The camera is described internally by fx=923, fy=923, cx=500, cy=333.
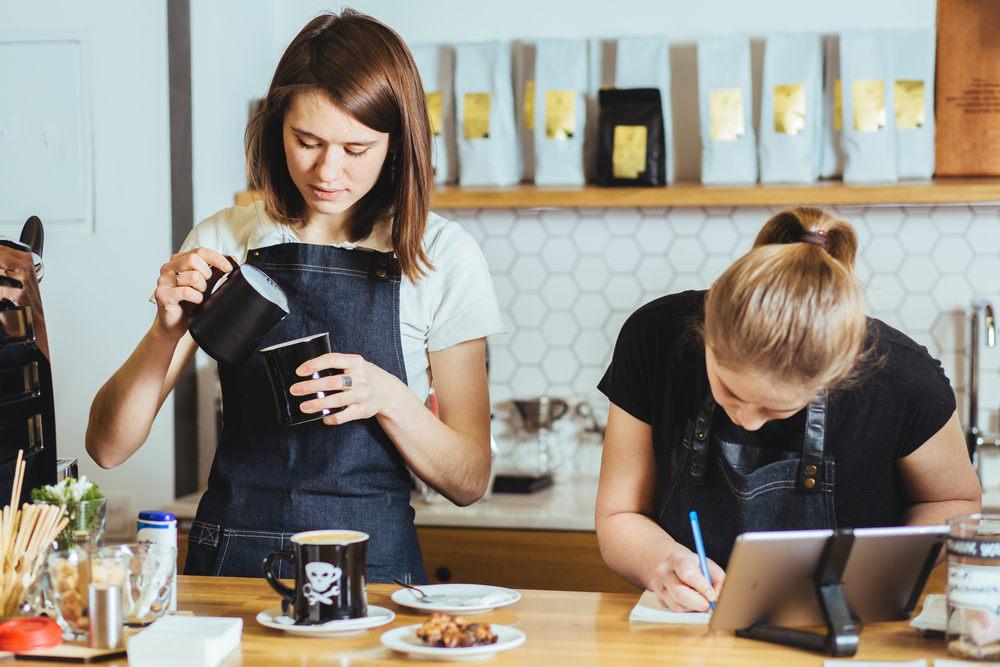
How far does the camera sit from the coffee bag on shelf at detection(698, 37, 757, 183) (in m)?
2.38

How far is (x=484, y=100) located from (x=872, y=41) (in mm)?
1009

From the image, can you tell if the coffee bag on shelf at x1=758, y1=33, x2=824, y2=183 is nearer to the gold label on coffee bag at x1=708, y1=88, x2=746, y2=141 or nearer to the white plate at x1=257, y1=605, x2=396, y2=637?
the gold label on coffee bag at x1=708, y1=88, x2=746, y2=141

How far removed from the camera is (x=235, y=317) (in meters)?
1.21

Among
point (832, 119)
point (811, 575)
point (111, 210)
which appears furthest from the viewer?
point (832, 119)

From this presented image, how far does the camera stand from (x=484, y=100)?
8.29 feet

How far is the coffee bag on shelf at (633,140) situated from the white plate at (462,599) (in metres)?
1.44

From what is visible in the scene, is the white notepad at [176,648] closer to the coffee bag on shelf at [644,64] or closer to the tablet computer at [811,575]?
the tablet computer at [811,575]

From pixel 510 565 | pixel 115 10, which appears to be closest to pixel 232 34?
pixel 115 10

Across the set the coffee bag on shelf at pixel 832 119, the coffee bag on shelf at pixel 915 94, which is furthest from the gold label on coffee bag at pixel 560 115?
the coffee bag on shelf at pixel 915 94

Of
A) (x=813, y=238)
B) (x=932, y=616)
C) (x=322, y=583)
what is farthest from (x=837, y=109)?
(x=322, y=583)

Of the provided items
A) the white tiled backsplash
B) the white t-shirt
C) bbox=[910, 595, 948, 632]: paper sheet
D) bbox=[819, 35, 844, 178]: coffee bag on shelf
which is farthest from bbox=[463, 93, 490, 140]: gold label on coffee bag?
bbox=[910, 595, 948, 632]: paper sheet

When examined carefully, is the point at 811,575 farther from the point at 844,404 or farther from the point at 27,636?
the point at 27,636

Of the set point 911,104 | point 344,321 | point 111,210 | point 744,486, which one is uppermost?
point 911,104

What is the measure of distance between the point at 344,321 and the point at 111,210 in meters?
1.14
